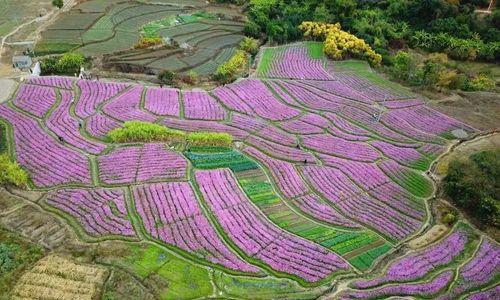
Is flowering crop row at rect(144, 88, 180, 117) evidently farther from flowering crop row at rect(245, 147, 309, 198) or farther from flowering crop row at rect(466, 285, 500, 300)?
flowering crop row at rect(466, 285, 500, 300)

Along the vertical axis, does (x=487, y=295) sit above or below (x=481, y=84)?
below

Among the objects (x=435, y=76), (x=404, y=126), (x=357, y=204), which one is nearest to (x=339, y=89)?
(x=404, y=126)

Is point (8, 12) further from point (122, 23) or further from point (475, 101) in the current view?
point (475, 101)

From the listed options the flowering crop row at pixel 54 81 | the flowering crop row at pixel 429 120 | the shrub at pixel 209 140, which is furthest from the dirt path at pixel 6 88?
the flowering crop row at pixel 429 120

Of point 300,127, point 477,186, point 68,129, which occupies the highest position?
point 477,186

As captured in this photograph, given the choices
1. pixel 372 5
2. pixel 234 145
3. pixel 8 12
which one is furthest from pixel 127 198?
pixel 372 5

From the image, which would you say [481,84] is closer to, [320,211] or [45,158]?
[320,211]
